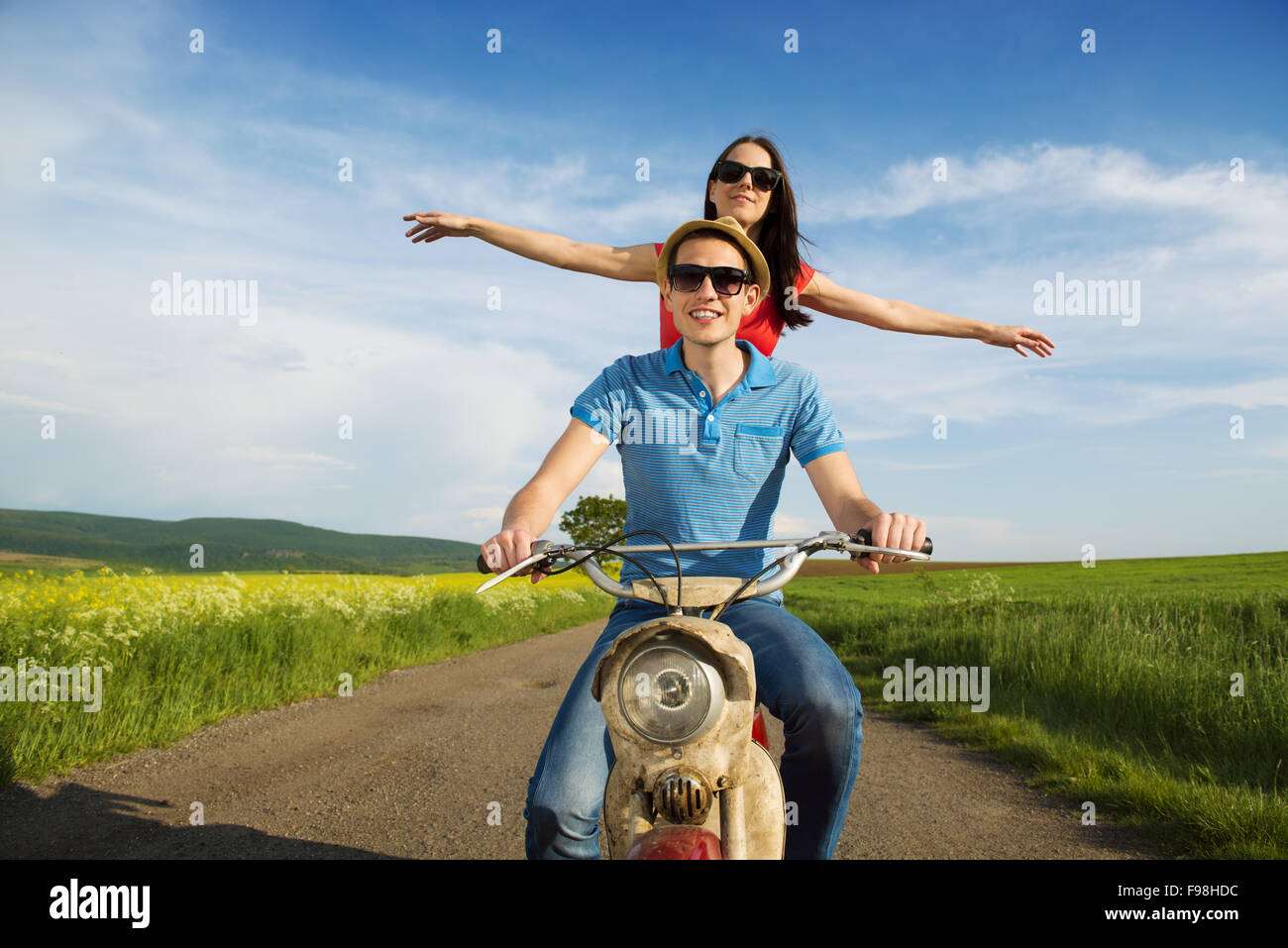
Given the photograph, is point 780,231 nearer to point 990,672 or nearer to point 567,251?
point 567,251

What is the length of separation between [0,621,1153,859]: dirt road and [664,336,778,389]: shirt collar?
2.41m

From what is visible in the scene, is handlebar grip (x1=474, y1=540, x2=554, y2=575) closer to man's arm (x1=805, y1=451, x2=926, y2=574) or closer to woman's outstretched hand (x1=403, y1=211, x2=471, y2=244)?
man's arm (x1=805, y1=451, x2=926, y2=574)

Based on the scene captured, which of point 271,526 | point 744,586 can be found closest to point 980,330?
point 744,586

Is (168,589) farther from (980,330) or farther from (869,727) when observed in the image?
(980,330)

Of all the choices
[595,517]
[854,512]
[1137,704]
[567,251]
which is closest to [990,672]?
[1137,704]

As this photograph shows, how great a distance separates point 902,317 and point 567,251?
1.82 meters

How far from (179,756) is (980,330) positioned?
19.1 ft

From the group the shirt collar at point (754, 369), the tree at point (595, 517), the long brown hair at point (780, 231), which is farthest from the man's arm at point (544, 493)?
the tree at point (595, 517)

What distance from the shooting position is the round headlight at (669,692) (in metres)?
1.64

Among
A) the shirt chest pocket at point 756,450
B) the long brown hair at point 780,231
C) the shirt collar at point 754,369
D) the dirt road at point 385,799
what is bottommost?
the dirt road at point 385,799

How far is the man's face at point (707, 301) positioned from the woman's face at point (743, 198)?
50.5 inches

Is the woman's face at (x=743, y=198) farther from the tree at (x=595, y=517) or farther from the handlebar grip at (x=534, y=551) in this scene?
the tree at (x=595, y=517)

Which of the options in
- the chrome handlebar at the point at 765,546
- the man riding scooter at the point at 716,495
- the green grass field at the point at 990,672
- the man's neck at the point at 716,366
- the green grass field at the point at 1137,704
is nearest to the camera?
the chrome handlebar at the point at 765,546
